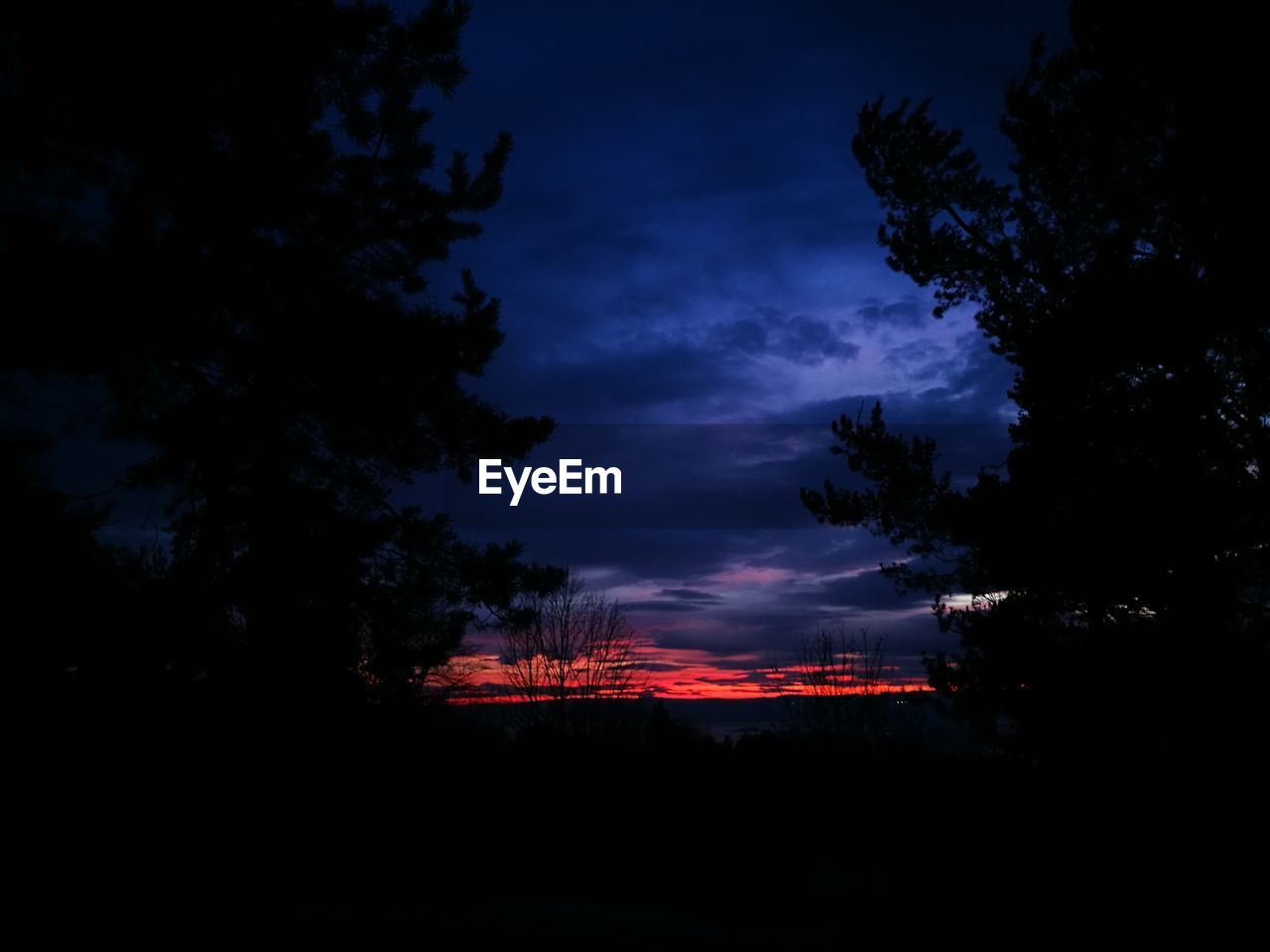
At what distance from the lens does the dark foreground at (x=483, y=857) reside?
6.87 metres

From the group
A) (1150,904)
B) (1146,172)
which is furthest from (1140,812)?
(1146,172)

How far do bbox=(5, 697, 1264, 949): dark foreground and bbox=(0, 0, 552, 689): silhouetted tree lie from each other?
975 millimetres

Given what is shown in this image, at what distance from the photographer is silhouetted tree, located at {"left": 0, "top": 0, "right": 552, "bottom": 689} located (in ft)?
26.4

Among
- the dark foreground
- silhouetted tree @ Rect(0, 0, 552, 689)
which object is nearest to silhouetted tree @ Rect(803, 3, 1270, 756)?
the dark foreground

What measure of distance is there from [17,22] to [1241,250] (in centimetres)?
1213

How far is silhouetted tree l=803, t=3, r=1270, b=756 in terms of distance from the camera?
8.62 meters

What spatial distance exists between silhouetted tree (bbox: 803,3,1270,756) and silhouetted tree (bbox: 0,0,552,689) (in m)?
6.24

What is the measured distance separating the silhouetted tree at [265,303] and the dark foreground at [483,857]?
0.97 metres

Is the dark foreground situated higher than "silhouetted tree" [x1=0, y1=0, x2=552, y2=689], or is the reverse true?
"silhouetted tree" [x1=0, y1=0, x2=552, y2=689]

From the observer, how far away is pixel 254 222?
988 cm

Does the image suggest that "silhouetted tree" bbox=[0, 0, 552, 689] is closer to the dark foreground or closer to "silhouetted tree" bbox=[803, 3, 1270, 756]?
the dark foreground

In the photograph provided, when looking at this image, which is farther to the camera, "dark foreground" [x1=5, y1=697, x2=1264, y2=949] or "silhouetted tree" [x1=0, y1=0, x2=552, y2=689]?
"silhouetted tree" [x1=0, y1=0, x2=552, y2=689]

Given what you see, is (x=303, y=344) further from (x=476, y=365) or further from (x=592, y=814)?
(x=592, y=814)

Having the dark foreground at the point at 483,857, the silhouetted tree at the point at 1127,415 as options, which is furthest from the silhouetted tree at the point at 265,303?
the silhouetted tree at the point at 1127,415
